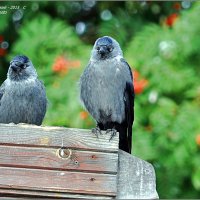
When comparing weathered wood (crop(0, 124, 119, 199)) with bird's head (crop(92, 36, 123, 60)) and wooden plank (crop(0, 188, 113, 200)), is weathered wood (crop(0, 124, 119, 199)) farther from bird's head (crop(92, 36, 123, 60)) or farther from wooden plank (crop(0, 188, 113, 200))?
bird's head (crop(92, 36, 123, 60))

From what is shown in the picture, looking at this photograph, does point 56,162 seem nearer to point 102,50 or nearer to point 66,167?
point 66,167

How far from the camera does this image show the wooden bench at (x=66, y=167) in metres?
3.95

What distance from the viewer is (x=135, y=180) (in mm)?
3977

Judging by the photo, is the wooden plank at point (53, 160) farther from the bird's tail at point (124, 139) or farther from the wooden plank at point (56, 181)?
the bird's tail at point (124, 139)

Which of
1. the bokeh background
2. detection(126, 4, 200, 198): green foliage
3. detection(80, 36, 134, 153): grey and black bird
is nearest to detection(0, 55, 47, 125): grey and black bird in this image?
detection(80, 36, 134, 153): grey and black bird

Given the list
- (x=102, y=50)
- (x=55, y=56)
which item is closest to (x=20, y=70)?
(x=102, y=50)

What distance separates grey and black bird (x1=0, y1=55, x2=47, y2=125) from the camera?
5.57m

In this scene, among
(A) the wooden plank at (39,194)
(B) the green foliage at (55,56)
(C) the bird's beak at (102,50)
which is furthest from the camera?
(B) the green foliage at (55,56)

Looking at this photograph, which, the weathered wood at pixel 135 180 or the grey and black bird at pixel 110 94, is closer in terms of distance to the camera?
the weathered wood at pixel 135 180

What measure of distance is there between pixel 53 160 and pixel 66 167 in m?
0.08

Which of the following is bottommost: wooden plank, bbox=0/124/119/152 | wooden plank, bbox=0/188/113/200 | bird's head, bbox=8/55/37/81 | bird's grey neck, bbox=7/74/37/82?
wooden plank, bbox=0/188/113/200

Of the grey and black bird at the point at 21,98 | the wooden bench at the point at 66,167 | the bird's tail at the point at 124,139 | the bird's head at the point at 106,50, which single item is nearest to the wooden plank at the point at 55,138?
the wooden bench at the point at 66,167

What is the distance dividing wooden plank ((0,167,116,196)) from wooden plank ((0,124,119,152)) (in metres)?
0.14

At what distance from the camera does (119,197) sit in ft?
13.0
